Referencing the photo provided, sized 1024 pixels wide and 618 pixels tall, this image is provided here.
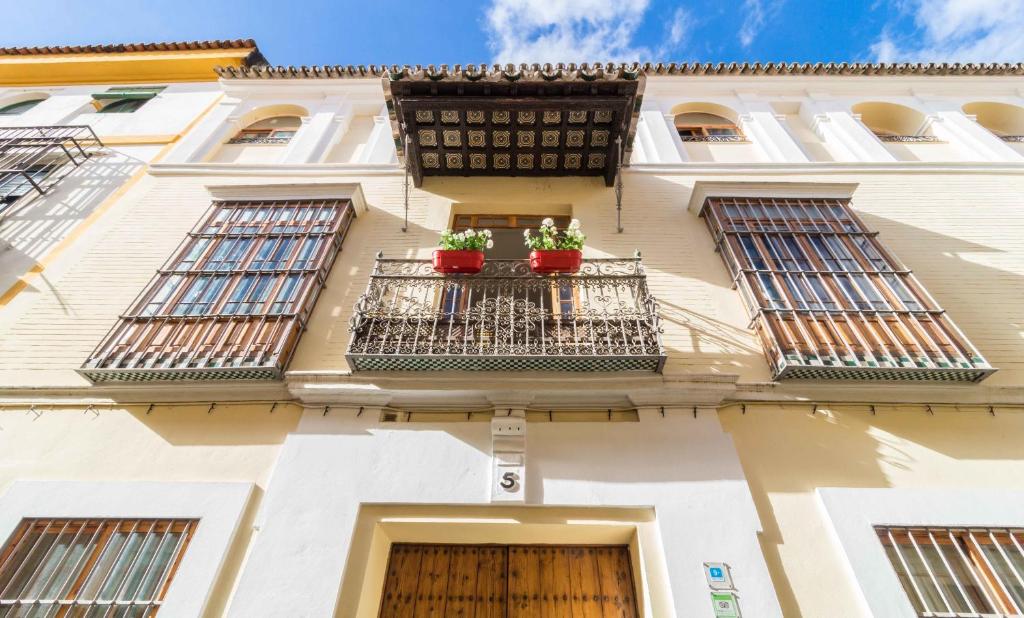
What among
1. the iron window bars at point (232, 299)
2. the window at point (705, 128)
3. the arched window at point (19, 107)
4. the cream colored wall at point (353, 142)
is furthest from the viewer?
the arched window at point (19, 107)

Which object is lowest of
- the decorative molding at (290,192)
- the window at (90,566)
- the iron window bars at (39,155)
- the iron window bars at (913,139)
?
the window at (90,566)

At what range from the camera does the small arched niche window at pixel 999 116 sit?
30.3ft

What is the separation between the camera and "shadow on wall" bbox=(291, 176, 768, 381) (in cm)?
497

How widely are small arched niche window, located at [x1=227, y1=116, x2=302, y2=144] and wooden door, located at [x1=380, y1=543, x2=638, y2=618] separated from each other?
7928 millimetres

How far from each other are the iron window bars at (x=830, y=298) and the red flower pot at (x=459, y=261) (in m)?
3.07

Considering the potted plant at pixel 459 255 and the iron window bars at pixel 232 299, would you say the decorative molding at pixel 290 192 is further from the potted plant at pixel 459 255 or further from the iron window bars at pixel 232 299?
the potted plant at pixel 459 255

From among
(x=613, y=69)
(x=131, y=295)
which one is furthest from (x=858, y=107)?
(x=131, y=295)

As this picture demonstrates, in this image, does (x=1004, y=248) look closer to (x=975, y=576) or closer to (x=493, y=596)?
(x=975, y=576)

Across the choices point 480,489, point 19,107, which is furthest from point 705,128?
point 19,107

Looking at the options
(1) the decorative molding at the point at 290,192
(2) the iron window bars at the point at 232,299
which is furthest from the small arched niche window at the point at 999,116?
(2) the iron window bars at the point at 232,299

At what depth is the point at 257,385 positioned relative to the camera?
14.9ft

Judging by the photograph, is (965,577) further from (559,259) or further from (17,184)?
(17,184)

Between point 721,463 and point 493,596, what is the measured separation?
2190 millimetres

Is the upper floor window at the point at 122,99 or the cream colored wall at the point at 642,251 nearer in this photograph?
the cream colored wall at the point at 642,251
